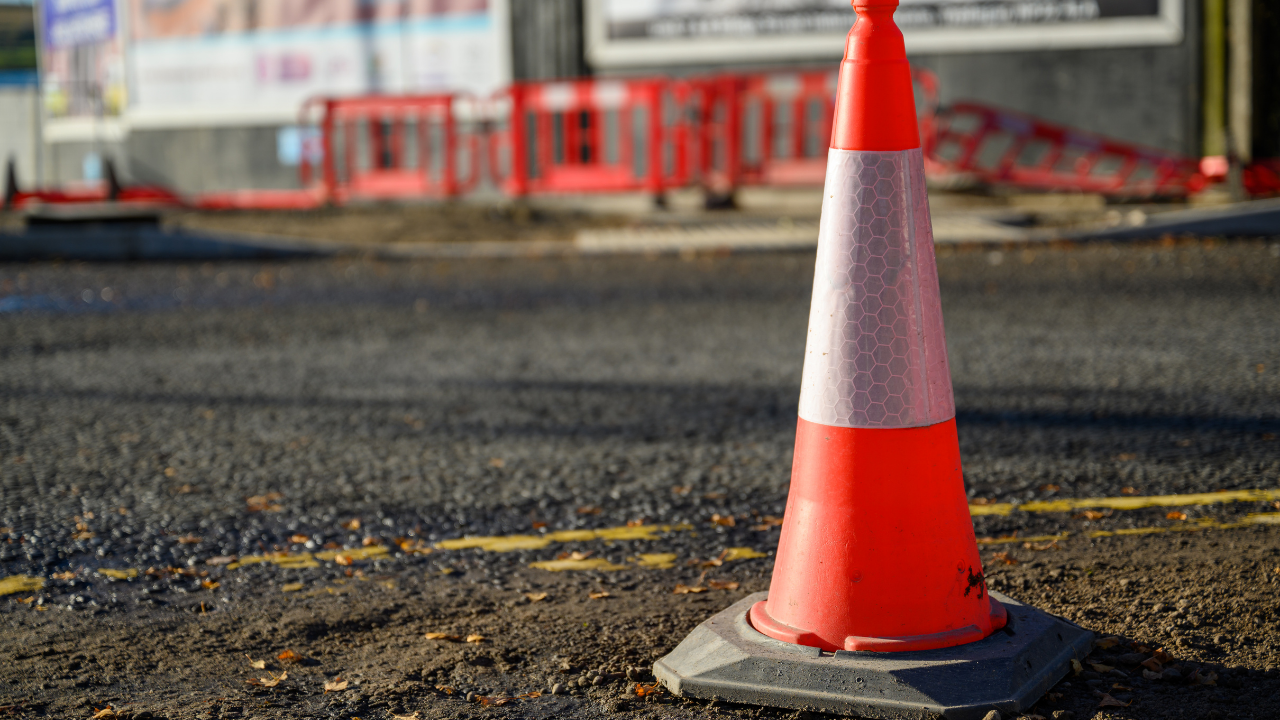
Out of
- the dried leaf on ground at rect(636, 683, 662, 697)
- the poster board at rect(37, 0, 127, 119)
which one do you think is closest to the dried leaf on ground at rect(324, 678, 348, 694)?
the dried leaf on ground at rect(636, 683, 662, 697)

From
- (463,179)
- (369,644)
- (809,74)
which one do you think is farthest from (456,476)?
(463,179)

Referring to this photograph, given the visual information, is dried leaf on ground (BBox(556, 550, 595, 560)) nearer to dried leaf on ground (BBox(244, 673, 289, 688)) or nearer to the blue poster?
dried leaf on ground (BBox(244, 673, 289, 688))

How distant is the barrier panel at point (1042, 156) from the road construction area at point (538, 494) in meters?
6.11

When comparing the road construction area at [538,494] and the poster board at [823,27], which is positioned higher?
the poster board at [823,27]

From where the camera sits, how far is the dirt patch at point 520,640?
2.42 m

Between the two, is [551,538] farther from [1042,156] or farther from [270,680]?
[1042,156]

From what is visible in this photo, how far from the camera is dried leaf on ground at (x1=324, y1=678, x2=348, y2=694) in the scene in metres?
2.52

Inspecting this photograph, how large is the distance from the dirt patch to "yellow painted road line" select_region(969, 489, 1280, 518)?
32 cm

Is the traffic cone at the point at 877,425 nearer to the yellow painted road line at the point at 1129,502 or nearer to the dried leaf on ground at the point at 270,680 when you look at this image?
the dried leaf on ground at the point at 270,680

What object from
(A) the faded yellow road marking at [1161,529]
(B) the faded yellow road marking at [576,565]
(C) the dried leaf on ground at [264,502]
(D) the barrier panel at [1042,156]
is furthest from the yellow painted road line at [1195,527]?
(D) the barrier panel at [1042,156]

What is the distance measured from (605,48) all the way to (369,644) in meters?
13.9

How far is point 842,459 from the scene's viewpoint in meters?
2.49

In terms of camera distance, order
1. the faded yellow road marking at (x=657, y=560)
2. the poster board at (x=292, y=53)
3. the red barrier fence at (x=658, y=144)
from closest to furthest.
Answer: the faded yellow road marking at (x=657, y=560)
the red barrier fence at (x=658, y=144)
the poster board at (x=292, y=53)

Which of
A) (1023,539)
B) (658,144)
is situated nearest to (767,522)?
(1023,539)
